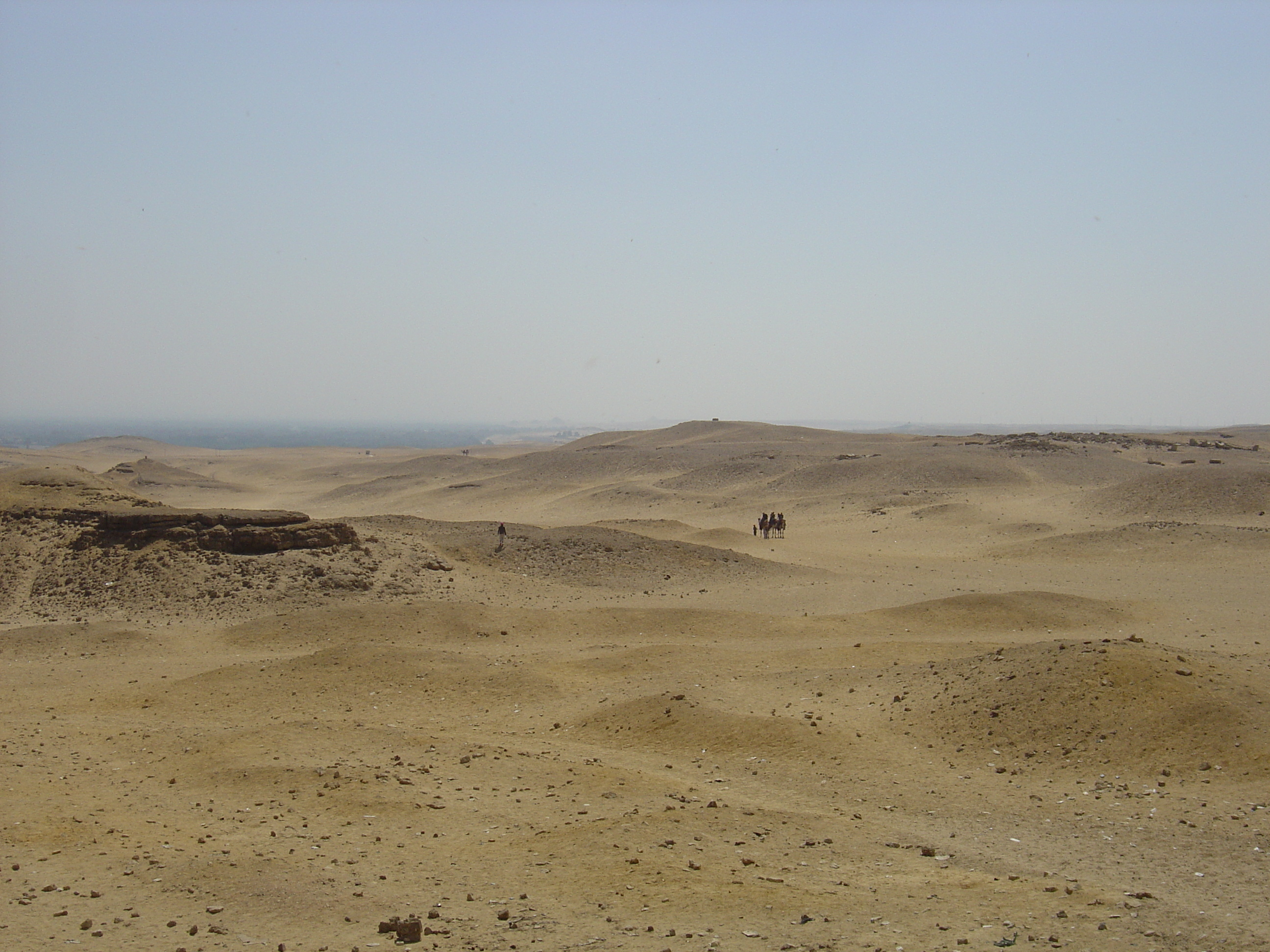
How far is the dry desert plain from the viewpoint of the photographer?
6.93 metres

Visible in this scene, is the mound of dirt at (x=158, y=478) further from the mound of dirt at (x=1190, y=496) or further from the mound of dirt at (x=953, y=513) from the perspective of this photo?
the mound of dirt at (x=1190, y=496)

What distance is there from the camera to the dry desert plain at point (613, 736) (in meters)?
6.93

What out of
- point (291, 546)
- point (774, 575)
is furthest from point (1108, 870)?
point (291, 546)

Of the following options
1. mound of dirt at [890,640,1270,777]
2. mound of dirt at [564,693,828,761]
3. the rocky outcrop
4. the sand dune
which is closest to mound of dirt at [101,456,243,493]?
the rocky outcrop

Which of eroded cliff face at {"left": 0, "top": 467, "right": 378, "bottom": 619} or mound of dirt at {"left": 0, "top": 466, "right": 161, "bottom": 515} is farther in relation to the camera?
mound of dirt at {"left": 0, "top": 466, "right": 161, "bottom": 515}

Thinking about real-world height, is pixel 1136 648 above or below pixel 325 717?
above

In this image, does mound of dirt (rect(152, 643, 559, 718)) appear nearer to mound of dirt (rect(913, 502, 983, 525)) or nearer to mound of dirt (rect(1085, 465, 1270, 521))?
mound of dirt (rect(913, 502, 983, 525))

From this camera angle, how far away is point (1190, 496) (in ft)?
112

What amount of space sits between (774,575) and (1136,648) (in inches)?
469

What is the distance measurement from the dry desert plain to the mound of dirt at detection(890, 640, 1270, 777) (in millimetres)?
49

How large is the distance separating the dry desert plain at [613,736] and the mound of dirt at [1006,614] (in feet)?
0.37

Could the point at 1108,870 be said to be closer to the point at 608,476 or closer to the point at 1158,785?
the point at 1158,785

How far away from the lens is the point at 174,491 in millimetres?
58312

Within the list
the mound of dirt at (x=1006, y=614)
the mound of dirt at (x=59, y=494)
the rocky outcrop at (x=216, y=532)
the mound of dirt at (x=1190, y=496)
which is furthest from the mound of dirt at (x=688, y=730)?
the mound of dirt at (x=1190, y=496)
